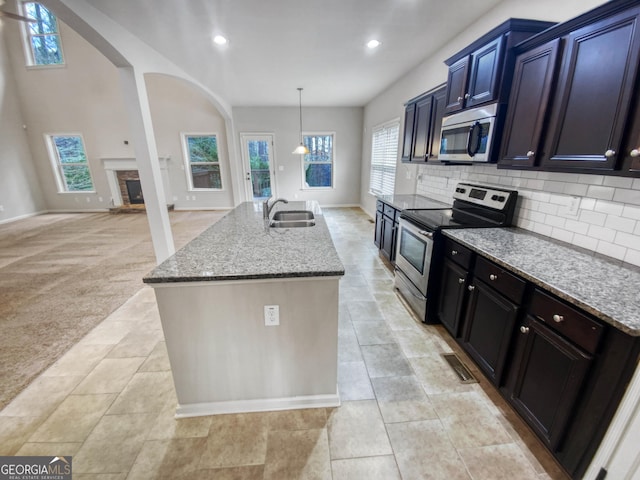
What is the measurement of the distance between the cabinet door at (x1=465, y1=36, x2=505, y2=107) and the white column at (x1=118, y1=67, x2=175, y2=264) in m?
3.23

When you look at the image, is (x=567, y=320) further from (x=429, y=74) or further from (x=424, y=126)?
(x=429, y=74)

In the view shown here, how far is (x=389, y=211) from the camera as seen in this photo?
346 centimetres

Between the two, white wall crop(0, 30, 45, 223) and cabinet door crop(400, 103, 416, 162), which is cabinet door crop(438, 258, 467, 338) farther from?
white wall crop(0, 30, 45, 223)

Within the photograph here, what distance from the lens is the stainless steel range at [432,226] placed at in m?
2.12

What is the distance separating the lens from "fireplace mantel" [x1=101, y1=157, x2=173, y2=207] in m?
6.96

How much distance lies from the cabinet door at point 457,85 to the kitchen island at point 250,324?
6.09 feet

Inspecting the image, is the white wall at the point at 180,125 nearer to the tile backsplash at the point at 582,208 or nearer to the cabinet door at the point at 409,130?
the cabinet door at the point at 409,130

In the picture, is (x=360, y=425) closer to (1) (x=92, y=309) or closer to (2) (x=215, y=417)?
(2) (x=215, y=417)

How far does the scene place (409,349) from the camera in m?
2.11

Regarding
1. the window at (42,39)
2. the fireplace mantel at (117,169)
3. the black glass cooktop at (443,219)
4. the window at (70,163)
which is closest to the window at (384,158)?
the black glass cooktop at (443,219)

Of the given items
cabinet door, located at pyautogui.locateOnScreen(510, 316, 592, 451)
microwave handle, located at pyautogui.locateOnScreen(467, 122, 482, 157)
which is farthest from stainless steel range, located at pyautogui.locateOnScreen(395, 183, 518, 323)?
cabinet door, located at pyautogui.locateOnScreen(510, 316, 592, 451)

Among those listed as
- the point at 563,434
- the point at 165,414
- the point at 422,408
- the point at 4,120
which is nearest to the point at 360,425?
the point at 422,408

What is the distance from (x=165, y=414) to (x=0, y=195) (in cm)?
811

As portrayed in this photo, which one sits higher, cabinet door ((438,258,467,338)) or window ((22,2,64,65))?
window ((22,2,64,65))
